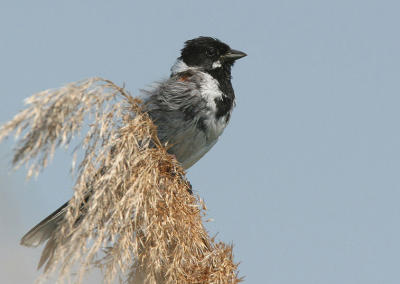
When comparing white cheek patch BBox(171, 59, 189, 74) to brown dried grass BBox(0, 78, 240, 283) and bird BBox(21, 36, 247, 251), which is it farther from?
brown dried grass BBox(0, 78, 240, 283)

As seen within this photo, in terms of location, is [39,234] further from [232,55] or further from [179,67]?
[232,55]

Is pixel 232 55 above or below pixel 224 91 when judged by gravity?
above

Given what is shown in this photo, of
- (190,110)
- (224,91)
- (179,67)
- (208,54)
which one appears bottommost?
(190,110)

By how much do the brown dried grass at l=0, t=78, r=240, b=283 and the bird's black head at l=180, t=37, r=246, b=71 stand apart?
208cm

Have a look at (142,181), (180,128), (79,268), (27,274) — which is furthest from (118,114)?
(180,128)

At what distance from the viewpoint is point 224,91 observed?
4297 millimetres

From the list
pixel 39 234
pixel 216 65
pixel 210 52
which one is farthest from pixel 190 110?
pixel 39 234

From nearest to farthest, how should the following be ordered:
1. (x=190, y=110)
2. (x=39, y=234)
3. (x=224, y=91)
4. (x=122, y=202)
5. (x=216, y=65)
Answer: (x=122, y=202) < (x=39, y=234) < (x=190, y=110) < (x=224, y=91) < (x=216, y=65)

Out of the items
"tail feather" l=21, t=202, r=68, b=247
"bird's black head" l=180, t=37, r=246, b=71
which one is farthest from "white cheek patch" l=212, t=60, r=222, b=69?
"tail feather" l=21, t=202, r=68, b=247

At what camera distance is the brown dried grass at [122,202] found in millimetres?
1934

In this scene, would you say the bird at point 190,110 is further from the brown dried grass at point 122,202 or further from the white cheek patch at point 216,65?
the brown dried grass at point 122,202

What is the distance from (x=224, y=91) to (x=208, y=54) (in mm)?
469

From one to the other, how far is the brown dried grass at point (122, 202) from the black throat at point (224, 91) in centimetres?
153

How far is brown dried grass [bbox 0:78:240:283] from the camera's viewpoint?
193cm
